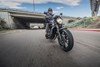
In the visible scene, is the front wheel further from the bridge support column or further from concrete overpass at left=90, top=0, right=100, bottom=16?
concrete overpass at left=90, top=0, right=100, bottom=16

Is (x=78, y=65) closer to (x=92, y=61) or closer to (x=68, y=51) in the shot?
(x=92, y=61)

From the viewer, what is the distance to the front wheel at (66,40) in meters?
3.56

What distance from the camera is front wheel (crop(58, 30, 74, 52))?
356 centimetres

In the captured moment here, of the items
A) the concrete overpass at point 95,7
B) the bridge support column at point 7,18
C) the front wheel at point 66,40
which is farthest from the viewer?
the concrete overpass at point 95,7

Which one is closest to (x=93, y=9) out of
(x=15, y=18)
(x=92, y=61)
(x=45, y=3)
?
(x=15, y=18)

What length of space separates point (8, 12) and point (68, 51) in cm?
A: 2726

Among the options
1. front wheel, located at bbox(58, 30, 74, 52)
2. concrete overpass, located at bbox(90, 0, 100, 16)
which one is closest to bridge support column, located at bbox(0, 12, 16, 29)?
concrete overpass, located at bbox(90, 0, 100, 16)

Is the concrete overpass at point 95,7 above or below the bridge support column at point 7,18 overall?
above

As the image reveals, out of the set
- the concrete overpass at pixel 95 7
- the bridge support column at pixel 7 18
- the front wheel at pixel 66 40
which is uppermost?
the concrete overpass at pixel 95 7

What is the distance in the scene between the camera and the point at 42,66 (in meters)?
2.53

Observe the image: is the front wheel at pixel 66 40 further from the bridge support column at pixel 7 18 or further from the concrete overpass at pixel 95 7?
the concrete overpass at pixel 95 7

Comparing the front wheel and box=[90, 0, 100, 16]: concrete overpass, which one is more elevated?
box=[90, 0, 100, 16]: concrete overpass

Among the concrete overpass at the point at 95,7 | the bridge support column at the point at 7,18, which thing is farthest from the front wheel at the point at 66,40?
the concrete overpass at the point at 95,7

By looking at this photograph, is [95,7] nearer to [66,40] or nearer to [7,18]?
[7,18]
